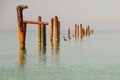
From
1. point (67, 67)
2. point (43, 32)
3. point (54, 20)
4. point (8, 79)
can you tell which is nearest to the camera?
point (8, 79)

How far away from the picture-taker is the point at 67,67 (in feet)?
56.5

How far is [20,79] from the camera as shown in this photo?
45.0 ft

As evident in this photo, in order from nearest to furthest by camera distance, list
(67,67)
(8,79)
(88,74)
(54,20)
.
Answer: (8,79)
(88,74)
(67,67)
(54,20)

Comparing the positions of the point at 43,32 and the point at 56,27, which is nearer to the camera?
the point at 43,32

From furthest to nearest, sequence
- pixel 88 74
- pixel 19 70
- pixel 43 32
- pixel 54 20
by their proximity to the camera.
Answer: pixel 54 20 → pixel 43 32 → pixel 19 70 → pixel 88 74

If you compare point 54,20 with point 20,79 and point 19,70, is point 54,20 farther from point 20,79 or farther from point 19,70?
point 20,79

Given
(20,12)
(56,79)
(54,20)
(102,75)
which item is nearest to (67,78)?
(56,79)

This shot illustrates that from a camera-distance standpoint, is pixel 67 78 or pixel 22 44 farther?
pixel 22 44

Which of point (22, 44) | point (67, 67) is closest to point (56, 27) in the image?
point (22, 44)

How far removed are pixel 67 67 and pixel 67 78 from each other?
3.33 metres

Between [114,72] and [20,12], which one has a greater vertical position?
[20,12]

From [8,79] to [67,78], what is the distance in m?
2.29

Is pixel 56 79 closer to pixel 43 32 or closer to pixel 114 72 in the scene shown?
pixel 114 72

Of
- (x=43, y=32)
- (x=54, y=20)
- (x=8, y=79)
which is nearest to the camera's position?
(x=8, y=79)
